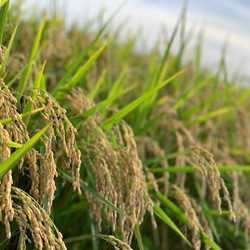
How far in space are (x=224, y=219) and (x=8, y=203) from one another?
1987 mm

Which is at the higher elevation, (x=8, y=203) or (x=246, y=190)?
(x=8, y=203)

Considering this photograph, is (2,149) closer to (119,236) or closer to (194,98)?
(119,236)

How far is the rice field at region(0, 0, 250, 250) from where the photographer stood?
1.09 meters

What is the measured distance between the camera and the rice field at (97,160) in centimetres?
109

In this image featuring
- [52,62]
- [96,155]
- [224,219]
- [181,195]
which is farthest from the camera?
[52,62]

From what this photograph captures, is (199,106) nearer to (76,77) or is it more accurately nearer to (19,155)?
(76,77)

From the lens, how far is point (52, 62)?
273cm

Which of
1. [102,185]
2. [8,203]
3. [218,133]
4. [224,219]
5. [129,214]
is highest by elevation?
[8,203]

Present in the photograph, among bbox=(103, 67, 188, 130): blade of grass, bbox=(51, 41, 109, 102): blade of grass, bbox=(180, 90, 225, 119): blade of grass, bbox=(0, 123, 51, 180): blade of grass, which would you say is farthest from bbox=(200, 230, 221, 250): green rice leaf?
bbox=(180, 90, 225, 119): blade of grass

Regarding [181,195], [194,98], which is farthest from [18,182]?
[194,98]

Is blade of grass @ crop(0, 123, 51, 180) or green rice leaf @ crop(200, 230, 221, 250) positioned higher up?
blade of grass @ crop(0, 123, 51, 180)

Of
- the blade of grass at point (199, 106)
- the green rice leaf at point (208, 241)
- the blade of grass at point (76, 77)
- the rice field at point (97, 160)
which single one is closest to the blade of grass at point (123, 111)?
the rice field at point (97, 160)

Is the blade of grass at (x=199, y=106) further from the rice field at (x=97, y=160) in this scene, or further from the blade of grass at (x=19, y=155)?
the blade of grass at (x=19, y=155)

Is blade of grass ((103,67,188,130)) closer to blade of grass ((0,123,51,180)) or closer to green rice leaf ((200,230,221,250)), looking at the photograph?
green rice leaf ((200,230,221,250))
